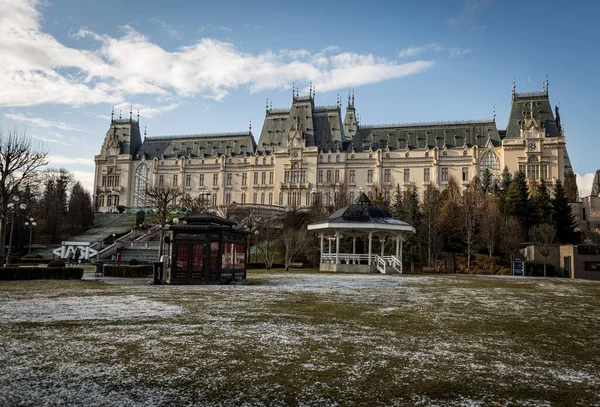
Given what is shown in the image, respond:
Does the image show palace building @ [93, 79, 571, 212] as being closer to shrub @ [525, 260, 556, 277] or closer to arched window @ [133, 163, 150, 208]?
arched window @ [133, 163, 150, 208]

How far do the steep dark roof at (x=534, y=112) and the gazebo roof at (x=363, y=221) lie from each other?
5523cm

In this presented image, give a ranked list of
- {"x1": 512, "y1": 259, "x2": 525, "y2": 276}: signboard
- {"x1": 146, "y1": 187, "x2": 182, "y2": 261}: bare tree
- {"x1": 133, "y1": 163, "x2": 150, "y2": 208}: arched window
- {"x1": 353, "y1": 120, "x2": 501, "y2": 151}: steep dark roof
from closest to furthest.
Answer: {"x1": 512, "y1": 259, "x2": 525, "y2": 276}: signboard, {"x1": 146, "y1": 187, "x2": 182, "y2": 261}: bare tree, {"x1": 353, "y1": 120, "x2": 501, "y2": 151}: steep dark roof, {"x1": 133, "y1": 163, "x2": 150, "y2": 208}: arched window

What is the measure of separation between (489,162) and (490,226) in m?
38.5

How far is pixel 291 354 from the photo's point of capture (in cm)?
856

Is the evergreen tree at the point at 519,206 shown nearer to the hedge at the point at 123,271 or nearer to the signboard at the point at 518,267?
the signboard at the point at 518,267

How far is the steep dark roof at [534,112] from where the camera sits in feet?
279

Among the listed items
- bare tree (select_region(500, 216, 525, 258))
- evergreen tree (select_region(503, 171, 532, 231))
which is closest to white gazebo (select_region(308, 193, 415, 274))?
bare tree (select_region(500, 216, 525, 258))

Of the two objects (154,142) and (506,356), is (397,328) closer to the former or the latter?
(506,356)

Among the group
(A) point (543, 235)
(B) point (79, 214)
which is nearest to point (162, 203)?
(B) point (79, 214)

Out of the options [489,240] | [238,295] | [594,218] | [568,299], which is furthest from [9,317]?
[594,218]

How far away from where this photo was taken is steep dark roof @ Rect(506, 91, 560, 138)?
84938mm

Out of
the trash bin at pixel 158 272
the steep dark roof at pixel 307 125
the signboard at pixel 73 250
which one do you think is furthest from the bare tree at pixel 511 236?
the steep dark roof at pixel 307 125

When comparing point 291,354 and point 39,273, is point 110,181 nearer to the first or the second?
point 39,273

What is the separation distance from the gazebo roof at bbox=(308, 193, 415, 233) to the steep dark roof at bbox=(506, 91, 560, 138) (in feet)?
181
